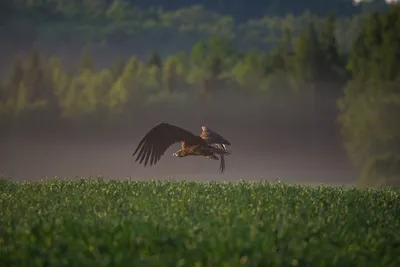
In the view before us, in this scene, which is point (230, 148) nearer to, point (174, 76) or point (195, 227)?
point (174, 76)

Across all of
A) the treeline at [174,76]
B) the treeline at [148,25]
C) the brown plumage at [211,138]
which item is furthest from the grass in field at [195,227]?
the treeline at [148,25]

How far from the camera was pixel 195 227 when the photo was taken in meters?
6.91

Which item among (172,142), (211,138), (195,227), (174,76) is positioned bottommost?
(195,227)

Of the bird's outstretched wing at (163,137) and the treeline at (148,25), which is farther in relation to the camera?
the treeline at (148,25)

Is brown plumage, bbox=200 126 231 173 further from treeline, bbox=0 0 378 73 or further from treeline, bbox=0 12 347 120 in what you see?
treeline, bbox=0 0 378 73

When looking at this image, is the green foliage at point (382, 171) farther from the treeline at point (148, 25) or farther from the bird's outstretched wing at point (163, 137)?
the bird's outstretched wing at point (163, 137)

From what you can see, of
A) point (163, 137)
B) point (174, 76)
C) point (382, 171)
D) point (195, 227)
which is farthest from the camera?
point (174, 76)

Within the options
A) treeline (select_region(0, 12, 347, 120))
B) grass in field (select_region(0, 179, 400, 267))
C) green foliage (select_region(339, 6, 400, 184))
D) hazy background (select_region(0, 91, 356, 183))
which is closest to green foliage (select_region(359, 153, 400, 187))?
green foliage (select_region(339, 6, 400, 184))

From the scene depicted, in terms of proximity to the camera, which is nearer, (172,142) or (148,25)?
(172,142)

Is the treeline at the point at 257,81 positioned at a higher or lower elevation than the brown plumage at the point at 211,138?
higher

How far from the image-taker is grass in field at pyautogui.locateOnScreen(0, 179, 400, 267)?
6.05 meters

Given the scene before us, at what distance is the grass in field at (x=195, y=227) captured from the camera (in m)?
6.05

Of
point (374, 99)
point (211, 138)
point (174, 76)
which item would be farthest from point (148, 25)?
point (374, 99)

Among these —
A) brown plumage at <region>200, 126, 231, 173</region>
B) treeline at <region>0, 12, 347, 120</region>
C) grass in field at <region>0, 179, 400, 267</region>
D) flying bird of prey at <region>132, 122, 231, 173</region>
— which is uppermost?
treeline at <region>0, 12, 347, 120</region>
